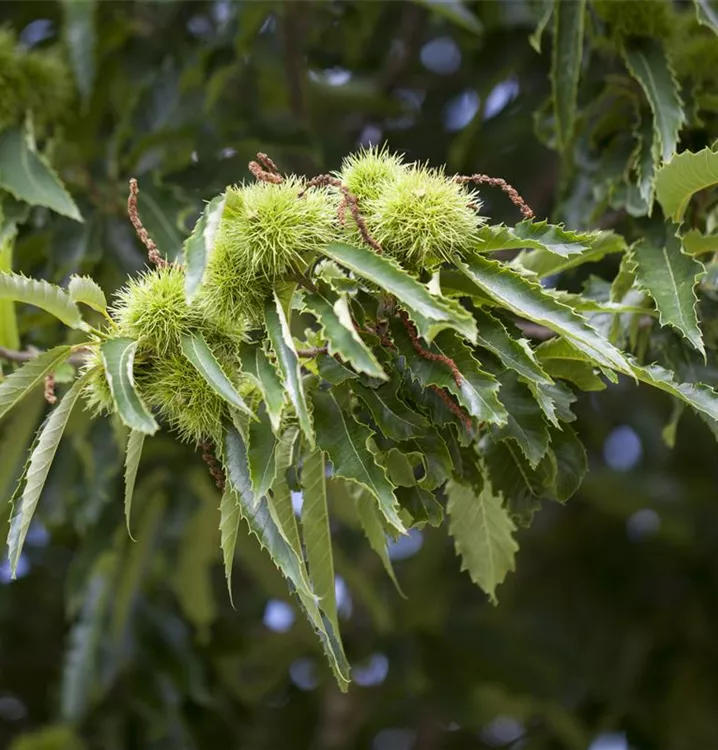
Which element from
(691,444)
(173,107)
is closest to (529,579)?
(691,444)

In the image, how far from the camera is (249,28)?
237 centimetres

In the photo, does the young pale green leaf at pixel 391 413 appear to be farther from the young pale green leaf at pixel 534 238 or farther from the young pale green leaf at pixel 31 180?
the young pale green leaf at pixel 31 180

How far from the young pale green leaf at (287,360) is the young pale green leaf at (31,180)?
0.75 meters

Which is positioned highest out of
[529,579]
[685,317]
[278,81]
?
[685,317]

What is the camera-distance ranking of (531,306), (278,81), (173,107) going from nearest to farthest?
(531,306)
(173,107)
(278,81)

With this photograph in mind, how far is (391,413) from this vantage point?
4.02 ft

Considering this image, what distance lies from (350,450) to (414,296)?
200 millimetres

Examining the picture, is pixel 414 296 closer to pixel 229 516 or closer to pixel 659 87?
pixel 229 516

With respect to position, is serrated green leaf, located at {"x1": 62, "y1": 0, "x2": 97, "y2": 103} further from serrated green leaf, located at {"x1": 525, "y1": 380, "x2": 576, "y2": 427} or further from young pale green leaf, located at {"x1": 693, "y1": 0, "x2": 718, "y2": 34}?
serrated green leaf, located at {"x1": 525, "y1": 380, "x2": 576, "y2": 427}

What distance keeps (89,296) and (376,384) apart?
33 cm

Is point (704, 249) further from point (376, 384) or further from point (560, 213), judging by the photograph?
point (376, 384)

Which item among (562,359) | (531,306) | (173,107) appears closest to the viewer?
(531,306)

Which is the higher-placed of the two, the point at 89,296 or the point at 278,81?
the point at 89,296

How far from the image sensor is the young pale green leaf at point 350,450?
3.76 ft
